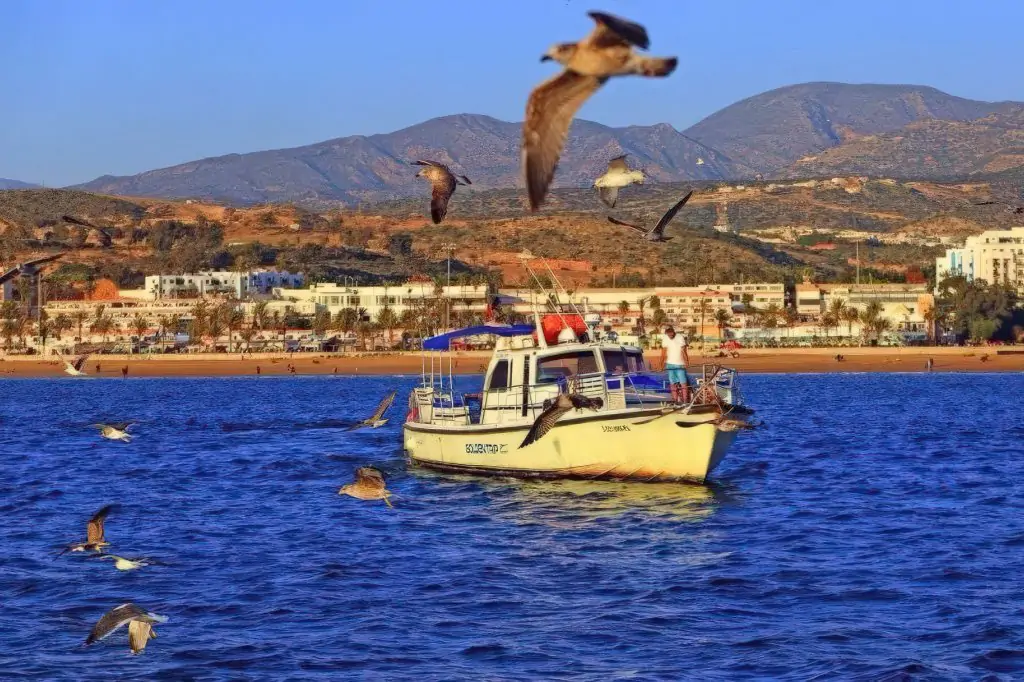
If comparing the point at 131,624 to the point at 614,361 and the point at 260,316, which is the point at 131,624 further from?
the point at 260,316

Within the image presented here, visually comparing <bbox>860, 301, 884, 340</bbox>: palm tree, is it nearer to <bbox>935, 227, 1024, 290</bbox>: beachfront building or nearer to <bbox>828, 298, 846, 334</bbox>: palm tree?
<bbox>828, 298, 846, 334</bbox>: palm tree

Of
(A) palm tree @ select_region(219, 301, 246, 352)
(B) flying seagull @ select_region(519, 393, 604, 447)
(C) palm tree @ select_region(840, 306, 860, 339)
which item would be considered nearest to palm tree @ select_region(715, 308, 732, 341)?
(C) palm tree @ select_region(840, 306, 860, 339)

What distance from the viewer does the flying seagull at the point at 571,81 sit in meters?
11.4

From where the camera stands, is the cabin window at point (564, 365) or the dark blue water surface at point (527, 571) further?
the cabin window at point (564, 365)

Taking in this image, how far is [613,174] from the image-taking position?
20.3m

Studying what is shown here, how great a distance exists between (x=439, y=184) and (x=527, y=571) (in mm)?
8487

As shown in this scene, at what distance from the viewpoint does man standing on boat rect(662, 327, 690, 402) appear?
3238 centimetres

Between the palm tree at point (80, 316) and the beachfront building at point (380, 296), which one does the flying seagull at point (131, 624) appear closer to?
the beachfront building at point (380, 296)

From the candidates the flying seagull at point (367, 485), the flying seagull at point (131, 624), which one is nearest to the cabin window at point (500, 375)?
the flying seagull at point (367, 485)

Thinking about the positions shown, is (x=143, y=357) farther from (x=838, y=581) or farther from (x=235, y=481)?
(x=838, y=581)

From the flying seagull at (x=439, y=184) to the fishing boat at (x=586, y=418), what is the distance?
12499mm

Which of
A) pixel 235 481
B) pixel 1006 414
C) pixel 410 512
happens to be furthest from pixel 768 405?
pixel 410 512

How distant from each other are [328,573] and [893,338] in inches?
5127

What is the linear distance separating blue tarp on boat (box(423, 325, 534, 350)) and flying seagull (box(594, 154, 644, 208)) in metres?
14.6
